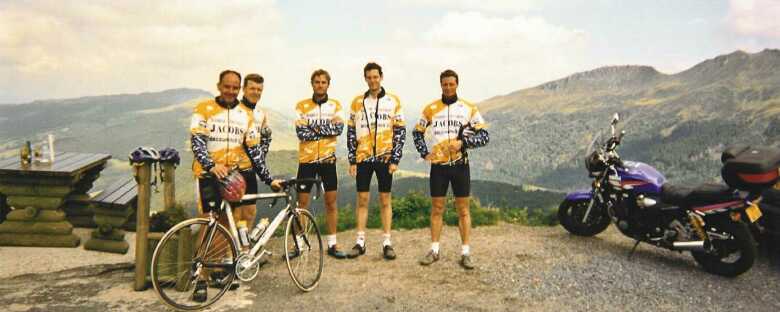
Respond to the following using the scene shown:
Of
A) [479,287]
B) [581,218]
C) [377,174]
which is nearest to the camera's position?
[479,287]

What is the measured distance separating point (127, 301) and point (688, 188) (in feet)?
21.7

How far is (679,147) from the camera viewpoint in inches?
4806

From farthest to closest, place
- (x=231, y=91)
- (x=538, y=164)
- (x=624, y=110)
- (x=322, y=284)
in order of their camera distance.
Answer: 1. (x=624, y=110)
2. (x=538, y=164)
3. (x=322, y=284)
4. (x=231, y=91)

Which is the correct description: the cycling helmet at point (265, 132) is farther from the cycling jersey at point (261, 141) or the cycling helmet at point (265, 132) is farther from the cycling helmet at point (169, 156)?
the cycling helmet at point (169, 156)

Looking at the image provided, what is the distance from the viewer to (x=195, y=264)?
4328mm

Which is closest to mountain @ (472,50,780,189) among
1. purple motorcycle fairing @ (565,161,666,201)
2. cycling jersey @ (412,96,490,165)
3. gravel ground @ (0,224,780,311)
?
purple motorcycle fairing @ (565,161,666,201)

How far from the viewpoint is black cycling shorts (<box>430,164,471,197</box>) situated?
582 cm

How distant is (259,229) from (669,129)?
162 meters

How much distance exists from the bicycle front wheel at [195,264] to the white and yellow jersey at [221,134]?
66cm

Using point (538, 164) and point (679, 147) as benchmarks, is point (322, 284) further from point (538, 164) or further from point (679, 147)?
point (538, 164)

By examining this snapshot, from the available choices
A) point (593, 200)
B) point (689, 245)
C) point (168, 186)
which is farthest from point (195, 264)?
point (689, 245)

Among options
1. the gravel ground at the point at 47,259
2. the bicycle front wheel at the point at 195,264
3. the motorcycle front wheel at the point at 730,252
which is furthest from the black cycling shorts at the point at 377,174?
the motorcycle front wheel at the point at 730,252

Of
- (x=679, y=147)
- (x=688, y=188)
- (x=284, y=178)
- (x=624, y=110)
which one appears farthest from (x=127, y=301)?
(x=624, y=110)

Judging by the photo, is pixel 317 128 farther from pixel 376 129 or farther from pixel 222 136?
pixel 222 136
